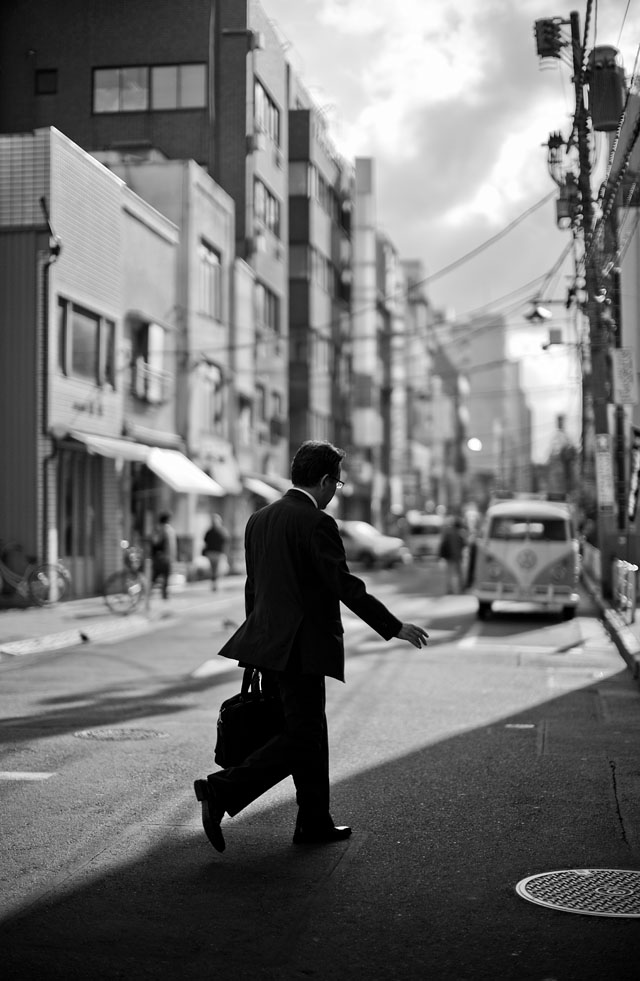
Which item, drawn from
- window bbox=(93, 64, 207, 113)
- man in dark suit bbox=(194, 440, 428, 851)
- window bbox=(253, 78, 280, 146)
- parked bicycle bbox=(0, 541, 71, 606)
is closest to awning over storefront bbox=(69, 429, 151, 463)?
parked bicycle bbox=(0, 541, 71, 606)

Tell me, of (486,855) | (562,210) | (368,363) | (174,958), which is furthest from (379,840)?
(368,363)

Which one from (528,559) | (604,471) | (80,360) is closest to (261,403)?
(80,360)

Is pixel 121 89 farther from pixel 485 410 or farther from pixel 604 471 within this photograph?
pixel 485 410

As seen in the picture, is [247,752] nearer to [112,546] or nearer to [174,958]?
[174,958]

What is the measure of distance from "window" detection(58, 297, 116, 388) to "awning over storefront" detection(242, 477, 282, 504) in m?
13.1

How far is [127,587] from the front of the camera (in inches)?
953

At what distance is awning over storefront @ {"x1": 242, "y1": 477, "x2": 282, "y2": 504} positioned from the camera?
40.8 metres

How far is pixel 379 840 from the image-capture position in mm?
6254

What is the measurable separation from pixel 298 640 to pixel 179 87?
1286 inches

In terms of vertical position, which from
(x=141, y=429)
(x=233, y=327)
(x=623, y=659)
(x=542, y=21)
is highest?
(x=542, y=21)

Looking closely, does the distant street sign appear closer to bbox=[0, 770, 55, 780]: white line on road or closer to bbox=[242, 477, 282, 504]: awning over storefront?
bbox=[0, 770, 55, 780]: white line on road

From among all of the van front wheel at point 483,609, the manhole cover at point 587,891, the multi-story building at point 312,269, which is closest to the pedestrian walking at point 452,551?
the van front wheel at point 483,609

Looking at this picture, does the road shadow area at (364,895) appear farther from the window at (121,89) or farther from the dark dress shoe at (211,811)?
the window at (121,89)

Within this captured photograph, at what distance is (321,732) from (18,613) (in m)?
16.9
